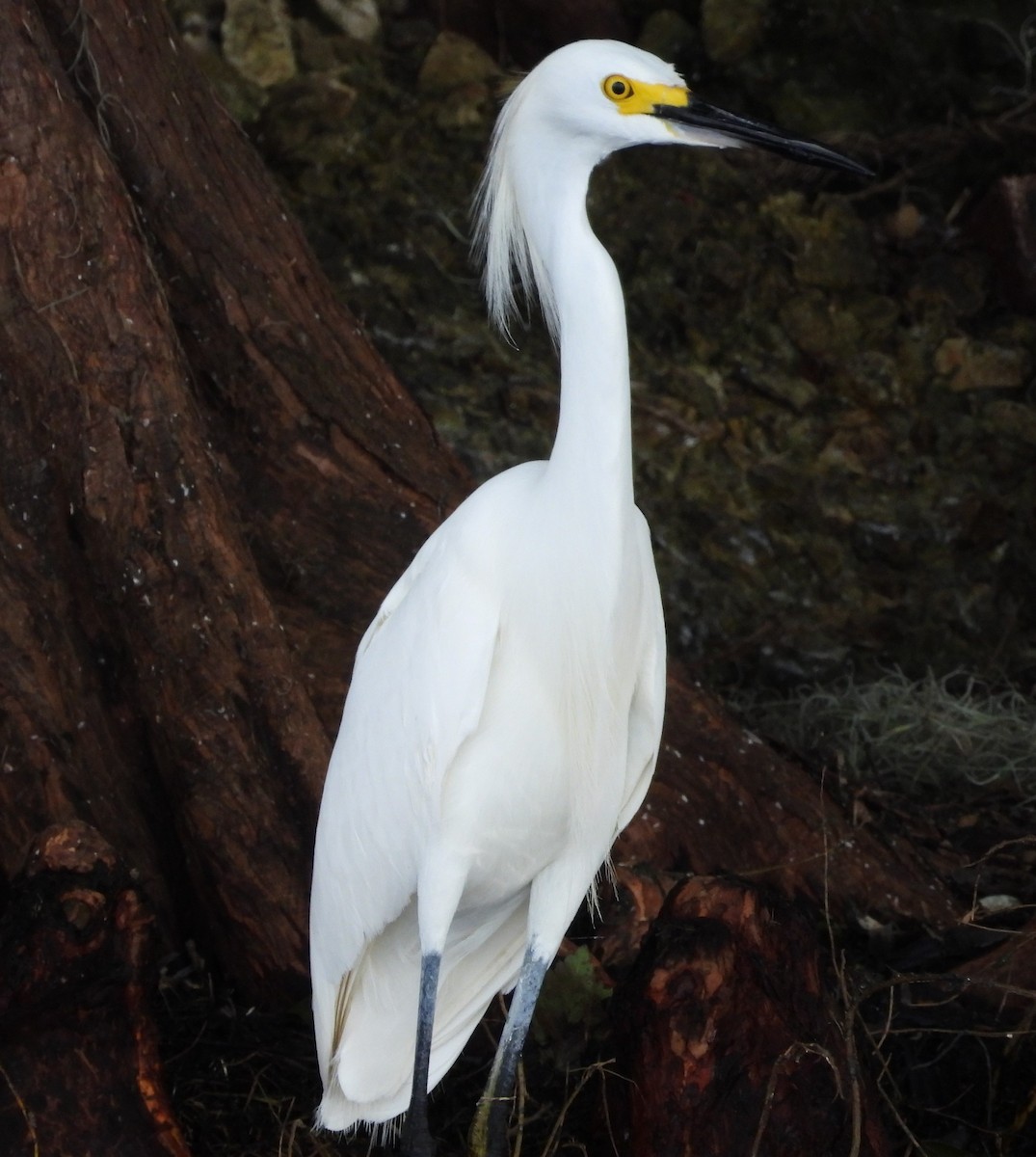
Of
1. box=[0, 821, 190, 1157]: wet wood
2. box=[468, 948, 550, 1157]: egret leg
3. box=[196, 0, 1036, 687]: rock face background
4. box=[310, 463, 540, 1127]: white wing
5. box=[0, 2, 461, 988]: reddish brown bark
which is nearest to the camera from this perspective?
box=[0, 821, 190, 1157]: wet wood

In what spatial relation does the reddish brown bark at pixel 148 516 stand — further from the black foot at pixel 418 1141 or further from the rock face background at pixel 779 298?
the rock face background at pixel 779 298

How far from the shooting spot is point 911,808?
2.94 meters

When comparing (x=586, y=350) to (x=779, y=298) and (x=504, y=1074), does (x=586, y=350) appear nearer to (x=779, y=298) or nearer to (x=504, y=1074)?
(x=504, y=1074)

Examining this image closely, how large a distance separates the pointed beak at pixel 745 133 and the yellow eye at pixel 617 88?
1.6 inches

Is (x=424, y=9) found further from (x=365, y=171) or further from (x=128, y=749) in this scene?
(x=128, y=749)

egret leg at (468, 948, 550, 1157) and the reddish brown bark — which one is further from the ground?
the reddish brown bark

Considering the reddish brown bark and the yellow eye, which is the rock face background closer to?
the reddish brown bark

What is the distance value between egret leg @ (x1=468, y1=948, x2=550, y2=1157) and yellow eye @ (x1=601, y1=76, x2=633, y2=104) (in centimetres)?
111

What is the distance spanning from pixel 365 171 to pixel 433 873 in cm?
271

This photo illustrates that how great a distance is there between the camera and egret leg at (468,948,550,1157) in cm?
184

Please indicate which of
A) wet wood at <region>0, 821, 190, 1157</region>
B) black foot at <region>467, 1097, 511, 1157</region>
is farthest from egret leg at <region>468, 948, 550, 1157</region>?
wet wood at <region>0, 821, 190, 1157</region>

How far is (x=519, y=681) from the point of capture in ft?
5.86

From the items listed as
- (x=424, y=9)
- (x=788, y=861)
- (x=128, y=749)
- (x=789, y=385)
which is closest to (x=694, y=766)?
(x=788, y=861)

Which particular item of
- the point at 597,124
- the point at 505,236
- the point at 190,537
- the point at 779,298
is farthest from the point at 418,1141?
the point at 779,298
